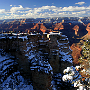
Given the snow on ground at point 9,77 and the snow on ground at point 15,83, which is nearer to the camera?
the snow on ground at point 15,83

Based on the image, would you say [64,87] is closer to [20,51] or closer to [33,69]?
[33,69]

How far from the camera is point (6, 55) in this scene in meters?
12.7

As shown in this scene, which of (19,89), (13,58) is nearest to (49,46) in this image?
(13,58)

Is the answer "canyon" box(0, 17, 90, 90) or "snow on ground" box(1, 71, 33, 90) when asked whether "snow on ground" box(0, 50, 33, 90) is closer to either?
"snow on ground" box(1, 71, 33, 90)

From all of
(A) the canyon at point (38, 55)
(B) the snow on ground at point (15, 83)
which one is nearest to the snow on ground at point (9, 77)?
(B) the snow on ground at point (15, 83)

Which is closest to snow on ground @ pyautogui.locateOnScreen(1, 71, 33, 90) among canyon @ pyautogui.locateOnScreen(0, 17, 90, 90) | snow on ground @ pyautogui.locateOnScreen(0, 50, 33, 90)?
snow on ground @ pyautogui.locateOnScreen(0, 50, 33, 90)

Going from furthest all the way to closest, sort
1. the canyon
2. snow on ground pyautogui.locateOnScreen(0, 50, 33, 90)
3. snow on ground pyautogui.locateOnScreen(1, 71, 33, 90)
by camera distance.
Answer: the canyon
snow on ground pyautogui.locateOnScreen(0, 50, 33, 90)
snow on ground pyautogui.locateOnScreen(1, 71, 33, 90)

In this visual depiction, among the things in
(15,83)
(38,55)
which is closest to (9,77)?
(15,83)

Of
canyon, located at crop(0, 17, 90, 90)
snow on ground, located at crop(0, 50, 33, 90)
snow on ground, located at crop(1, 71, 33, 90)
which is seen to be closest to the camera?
snow on ground, located at crop(1, 71, 33, 90)

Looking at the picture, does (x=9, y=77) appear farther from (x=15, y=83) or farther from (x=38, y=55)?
(x=38, y=55)

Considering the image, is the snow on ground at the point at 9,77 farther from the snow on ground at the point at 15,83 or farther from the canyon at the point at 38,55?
the canyon at the point at 38,55

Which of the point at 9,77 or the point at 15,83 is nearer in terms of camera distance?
the point at 15,83

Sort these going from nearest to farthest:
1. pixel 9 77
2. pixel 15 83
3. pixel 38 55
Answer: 1. pixel 15 83
2. pixel 9 77
3. pixel 38 55

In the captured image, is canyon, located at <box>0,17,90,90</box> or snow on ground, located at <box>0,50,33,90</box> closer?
snow on ground, located at <box>0,50,33,90</box>
